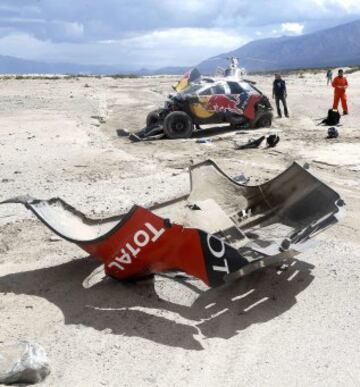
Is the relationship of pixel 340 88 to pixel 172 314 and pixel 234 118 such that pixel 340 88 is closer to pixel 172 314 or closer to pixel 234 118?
pixel 234 118

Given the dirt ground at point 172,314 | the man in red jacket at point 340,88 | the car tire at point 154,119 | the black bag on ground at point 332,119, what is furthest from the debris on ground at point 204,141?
the man in red jacket at point 340,88

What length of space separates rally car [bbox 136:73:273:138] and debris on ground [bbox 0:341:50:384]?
11.3 meters

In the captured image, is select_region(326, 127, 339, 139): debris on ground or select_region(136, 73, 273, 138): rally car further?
select_region(136, 73, 273, 138): rally car

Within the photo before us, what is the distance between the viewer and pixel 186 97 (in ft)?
50.3

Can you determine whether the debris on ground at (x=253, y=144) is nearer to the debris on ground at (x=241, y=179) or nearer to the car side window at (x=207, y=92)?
the car side window at (x=207, y=92)

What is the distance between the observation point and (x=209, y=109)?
1548 centimetres

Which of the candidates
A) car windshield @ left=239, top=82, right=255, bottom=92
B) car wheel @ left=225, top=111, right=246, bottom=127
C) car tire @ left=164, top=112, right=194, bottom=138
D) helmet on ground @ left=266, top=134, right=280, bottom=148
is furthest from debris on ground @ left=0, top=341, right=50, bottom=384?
car windshield @ left=239, top=82, right=255, bottom=92

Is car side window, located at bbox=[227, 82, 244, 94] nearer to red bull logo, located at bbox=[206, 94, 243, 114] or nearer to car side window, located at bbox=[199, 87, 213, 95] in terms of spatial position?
red bull logo, located at bbox=[206, 94, 243, 114]

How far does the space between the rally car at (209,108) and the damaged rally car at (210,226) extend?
26.7 feet

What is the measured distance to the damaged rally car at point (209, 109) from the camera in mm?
15125

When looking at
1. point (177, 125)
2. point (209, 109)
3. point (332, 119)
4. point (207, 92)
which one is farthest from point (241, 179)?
point (332, 119)

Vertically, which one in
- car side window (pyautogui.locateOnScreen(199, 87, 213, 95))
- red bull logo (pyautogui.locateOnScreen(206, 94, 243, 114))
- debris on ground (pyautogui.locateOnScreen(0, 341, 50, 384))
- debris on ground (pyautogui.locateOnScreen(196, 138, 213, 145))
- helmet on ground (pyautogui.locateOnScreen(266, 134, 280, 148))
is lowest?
debris on ground (pyautogui.locateOnScreen(196, 138, 213, 145))

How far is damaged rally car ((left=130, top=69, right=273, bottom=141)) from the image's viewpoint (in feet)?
49.6

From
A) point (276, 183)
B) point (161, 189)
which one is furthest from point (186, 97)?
point (276, 183)
